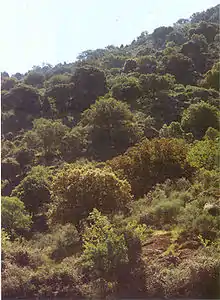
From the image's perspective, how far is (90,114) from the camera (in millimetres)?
11336

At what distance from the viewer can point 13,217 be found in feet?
19.3

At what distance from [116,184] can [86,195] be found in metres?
0.48

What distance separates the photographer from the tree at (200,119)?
33.8 feet

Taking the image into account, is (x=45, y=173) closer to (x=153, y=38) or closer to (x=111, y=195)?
(x=111, y=195)

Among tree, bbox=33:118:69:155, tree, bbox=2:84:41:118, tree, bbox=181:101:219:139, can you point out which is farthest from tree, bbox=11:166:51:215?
tree, bbox=2:84:41:118

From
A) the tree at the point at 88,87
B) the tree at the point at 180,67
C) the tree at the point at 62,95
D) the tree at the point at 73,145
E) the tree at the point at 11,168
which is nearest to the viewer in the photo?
the tree at the point at 11,168

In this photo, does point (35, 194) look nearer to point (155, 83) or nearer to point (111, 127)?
point (111, 127)

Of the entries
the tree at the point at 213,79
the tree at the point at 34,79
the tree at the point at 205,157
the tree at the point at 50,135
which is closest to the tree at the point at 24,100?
the tree at the point at 50,135

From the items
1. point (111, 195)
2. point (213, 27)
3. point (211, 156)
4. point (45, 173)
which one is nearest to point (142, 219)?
point (111, 195)

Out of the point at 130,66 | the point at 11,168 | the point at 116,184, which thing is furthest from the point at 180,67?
the point at 116,184

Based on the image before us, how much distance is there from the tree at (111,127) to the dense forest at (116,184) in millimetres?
29

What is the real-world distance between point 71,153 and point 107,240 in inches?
268

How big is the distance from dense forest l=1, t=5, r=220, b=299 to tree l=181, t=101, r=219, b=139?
0.10ft

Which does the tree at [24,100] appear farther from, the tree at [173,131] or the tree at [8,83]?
the tree at [173,131]
